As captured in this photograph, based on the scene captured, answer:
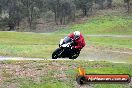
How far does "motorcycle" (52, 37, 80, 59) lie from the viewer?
21.5 m

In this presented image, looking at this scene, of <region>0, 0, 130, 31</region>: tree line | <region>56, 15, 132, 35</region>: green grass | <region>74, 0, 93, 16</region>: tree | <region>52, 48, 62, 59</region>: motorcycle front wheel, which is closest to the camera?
<region>52, 48, 62, 59</region>: motorcycle front wheel

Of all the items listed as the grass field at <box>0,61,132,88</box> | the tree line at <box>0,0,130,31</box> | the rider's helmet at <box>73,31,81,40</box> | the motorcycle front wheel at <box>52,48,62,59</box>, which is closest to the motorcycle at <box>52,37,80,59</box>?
the motorcycle front wheel at <box>52,48,62,59</box>

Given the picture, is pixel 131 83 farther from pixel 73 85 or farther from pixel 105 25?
pixel 105 25

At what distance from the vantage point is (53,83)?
16.6m

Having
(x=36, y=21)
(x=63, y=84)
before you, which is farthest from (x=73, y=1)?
(x=63, y=84)

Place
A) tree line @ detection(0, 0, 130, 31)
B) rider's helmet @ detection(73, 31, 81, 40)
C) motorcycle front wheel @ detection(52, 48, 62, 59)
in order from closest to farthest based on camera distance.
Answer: rider's helmet @ detection(73, 31, 81, 40), motorcycle front wheel @ detection(52, 48, 62, 59), tree line @ detection(0, 0, 130, 31)

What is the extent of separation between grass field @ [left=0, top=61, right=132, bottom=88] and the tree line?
2578 inches

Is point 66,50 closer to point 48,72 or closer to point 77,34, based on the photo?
point 77,34

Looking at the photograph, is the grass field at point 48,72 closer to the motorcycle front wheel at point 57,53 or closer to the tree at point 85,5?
the motorcycle front wheel at point 57,53

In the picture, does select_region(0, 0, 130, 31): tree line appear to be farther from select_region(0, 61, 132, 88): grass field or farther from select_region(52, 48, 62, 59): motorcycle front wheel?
select_region(0, 61, 132, 88): grass field

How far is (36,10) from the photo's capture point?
291ft

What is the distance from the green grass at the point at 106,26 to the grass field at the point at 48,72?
49.4m

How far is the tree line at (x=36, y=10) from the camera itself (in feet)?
282

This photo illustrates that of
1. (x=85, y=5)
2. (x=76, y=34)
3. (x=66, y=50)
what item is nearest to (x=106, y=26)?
(x=85, y=5)
